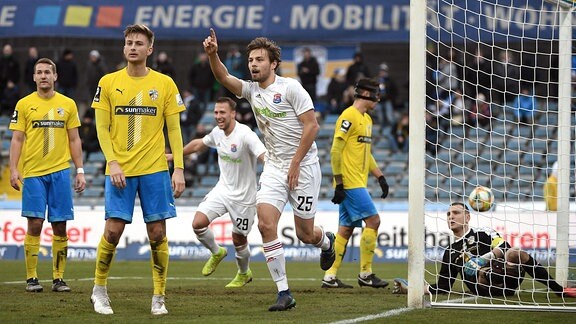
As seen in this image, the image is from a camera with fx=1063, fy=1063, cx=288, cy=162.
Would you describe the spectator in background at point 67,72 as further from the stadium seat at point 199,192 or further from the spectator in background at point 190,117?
the stadium seat at point 199,192

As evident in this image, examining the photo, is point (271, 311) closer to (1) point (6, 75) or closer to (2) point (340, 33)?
(2) point (340, 33)

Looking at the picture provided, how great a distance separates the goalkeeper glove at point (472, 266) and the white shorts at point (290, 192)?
184cm

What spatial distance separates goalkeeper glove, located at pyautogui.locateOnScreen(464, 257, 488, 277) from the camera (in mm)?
11188

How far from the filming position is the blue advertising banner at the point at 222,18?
23.8 m

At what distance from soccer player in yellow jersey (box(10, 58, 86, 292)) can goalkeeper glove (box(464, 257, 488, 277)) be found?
4.49 metres

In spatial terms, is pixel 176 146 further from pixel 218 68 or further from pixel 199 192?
pixel 199 192

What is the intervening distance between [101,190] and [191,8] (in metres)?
4.85

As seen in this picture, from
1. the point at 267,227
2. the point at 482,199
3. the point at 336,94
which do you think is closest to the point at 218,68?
the point at 267,227

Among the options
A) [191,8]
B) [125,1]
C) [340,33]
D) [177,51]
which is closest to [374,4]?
[340,33]

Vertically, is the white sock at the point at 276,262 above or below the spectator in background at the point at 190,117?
below

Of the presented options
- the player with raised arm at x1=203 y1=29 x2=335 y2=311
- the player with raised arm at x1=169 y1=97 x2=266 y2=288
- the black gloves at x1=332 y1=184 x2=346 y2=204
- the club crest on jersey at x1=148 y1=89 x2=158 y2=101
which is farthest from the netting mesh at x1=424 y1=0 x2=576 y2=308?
the club crest on jersey at x1=148 y1=89 x2=158 y2=101

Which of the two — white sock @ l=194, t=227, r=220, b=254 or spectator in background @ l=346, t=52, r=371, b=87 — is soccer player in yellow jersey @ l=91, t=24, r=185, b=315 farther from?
spectator in background @ l=346, t=52, r=371, b=87

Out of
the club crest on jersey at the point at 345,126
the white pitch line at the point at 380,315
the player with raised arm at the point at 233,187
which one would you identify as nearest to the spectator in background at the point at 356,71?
the player with raised arm at the point at 233,187

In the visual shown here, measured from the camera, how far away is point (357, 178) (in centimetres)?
1338
